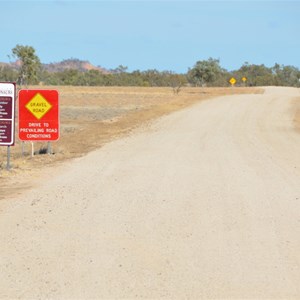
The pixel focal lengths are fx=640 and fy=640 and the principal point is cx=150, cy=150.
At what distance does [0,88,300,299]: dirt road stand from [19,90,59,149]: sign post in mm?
1649

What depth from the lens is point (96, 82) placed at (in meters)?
99.9

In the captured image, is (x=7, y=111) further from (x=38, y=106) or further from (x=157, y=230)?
(x=157, y=230)

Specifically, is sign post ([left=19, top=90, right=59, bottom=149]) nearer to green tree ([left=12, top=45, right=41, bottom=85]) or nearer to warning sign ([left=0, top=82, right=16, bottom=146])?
warning sign ([left=0, top=82, right=16, bottom=146])

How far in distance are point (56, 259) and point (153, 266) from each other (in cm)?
103

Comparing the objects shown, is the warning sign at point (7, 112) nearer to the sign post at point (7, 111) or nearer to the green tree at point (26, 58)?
the sign post at point (7, 111)

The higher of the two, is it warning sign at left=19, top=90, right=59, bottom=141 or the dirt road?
warning sign at left=19, top=90, right=59, bottom=141

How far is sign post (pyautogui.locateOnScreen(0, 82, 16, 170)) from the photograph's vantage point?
42.1 feet

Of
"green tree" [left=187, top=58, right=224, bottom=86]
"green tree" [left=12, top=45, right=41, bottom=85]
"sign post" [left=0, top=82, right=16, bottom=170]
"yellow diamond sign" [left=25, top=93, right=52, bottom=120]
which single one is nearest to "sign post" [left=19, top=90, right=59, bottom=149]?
"yellow diamond sign" [left=25, top=93, right=52, bottom=120]

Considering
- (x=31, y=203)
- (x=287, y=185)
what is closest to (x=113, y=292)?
(x=31, y=203)

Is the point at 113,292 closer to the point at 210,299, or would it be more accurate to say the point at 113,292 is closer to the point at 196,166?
the point at 210,299

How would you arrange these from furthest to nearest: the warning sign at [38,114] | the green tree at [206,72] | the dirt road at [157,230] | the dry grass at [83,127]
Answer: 1. the green tree at [206,72]
2. the warning sign at [38,114]
3. the dry grass at [83,127]
4. the dirt road at [157,230]

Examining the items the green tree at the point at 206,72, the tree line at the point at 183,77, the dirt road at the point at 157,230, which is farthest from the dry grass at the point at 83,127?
the green tree at the point at 206,72

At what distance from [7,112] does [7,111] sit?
25 mm

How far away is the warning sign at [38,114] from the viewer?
15.4 m
